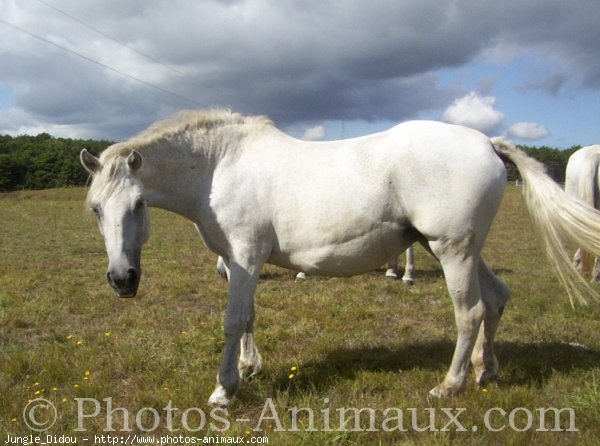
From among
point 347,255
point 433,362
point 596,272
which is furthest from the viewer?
point 596,272

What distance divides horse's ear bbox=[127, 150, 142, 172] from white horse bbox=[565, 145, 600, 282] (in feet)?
23.1

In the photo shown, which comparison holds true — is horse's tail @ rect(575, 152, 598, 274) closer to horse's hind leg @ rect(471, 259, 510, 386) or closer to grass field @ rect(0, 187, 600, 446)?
grass field @ rect(0, 187, 600, 446)

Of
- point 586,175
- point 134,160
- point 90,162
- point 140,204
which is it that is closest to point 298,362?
point 140,204

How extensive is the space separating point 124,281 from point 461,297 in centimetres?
256

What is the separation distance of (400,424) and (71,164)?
180 feet

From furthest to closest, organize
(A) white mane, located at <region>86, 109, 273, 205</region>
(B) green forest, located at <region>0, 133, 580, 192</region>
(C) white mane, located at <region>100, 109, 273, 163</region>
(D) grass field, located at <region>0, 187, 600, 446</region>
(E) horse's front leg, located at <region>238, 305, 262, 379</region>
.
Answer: (B) green forest, located at <region>0, 133, 580, 192</region>, (E) horse's front leg, located at <region>238, 305, 262, 379</region>, (C) white mane, located at <region>100, 109, 273, 163</region>, (A) white mane, located at <region>86, 109, 273, 205</region>, (D) grass field, located at <region>0, 187, 600, 446</region>

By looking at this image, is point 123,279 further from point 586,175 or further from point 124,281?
point 586,175

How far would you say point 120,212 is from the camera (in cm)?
336

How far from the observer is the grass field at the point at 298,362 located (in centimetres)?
328

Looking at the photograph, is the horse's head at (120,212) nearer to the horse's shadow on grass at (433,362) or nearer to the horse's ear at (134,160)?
the horse's ear at (134,160)

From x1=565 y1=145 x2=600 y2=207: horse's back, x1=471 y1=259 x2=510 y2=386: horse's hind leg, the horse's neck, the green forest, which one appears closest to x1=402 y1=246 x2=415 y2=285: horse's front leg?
x1=565 y1=145 x2=600 y2=207: horse's back

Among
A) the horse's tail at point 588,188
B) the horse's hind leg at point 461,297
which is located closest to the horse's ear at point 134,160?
the horse's hind leg at point 461,297

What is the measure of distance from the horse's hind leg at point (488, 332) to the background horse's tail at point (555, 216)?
0.53 metres

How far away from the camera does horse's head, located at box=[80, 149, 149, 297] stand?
10.9 ft
